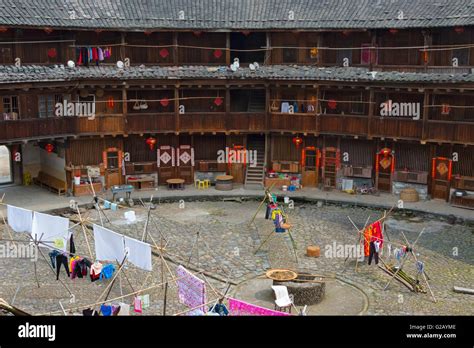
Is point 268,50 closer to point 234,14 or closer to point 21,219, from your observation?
point 234,14

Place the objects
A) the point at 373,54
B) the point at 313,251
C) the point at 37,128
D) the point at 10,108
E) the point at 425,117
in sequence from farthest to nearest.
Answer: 1. the point at 373,54
2. the point at 425,117
3. the point at 37,128
4. the point at 10,108
5. the point at 313,251

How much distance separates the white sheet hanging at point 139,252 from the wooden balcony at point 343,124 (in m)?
21.0

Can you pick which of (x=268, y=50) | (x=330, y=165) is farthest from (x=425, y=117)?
(x=268, y=50)

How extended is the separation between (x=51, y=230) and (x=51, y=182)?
1456cm

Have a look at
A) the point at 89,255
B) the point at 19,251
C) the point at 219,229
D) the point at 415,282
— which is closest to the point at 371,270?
the point at 415,282

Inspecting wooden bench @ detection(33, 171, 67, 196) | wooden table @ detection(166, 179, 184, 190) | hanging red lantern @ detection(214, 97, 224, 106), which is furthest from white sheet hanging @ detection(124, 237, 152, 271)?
hanging red lantern @ detection(214, 97, 224, 106)

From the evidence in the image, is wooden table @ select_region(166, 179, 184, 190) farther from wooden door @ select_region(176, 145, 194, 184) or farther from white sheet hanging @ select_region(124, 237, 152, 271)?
white sheet hanging @ select_region(124, 237, 152, 271)

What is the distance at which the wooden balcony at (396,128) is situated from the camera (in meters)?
40.1

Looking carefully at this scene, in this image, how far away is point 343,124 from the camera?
140ft

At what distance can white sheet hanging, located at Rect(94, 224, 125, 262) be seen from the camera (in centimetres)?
2598

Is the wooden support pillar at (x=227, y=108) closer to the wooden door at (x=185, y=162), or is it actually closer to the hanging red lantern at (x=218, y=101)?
the hanging red lantern at (x=218, y=101)

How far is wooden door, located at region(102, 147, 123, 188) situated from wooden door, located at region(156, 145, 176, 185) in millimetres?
2649
